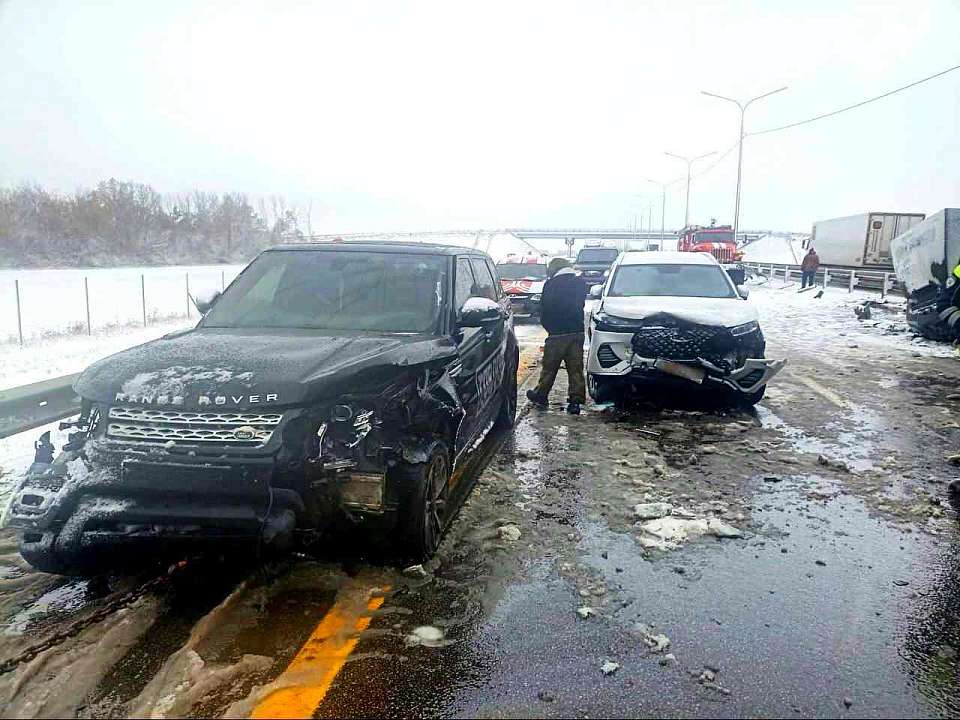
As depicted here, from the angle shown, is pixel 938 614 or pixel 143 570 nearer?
pixel 938 614

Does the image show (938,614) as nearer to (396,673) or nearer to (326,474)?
(396,673)

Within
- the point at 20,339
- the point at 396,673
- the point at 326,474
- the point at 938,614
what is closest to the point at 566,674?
the point at 396,673

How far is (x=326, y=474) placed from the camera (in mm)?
3367

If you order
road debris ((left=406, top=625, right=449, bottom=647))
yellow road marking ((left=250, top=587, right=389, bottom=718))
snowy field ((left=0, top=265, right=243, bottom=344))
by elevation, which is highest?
snowy field ((left=0, top=265, right=243, bottom=344))

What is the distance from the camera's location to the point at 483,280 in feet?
20.4

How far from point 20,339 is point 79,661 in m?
12.4

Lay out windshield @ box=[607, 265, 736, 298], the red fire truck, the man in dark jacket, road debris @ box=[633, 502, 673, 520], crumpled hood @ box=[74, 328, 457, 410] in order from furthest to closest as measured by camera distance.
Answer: the red fire truck
windshield @ box=[607, 265, 736, 298]
the man in dark jacket
road debris @ box=[633, 502, 673, 520]
crumpled hood @ box=[74, 328, 457, 410]

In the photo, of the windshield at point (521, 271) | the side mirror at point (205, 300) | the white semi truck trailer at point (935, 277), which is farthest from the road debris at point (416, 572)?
the windshield at point (521, 271)

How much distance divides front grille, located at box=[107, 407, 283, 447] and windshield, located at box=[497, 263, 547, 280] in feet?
50.6

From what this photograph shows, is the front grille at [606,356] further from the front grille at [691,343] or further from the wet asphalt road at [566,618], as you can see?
the wet asphalt road at [566,618]

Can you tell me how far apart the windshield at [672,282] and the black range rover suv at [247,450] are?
545 centimetres

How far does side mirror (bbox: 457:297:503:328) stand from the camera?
15.1 ft

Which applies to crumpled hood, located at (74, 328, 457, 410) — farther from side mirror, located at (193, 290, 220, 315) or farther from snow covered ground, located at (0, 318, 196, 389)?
snow covered ground, located at (0, 318, 196, 389)

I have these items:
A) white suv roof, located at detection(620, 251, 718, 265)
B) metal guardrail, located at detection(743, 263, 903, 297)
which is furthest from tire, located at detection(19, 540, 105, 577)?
metal guardrail, located at detection(743, 263, 903, 297)
